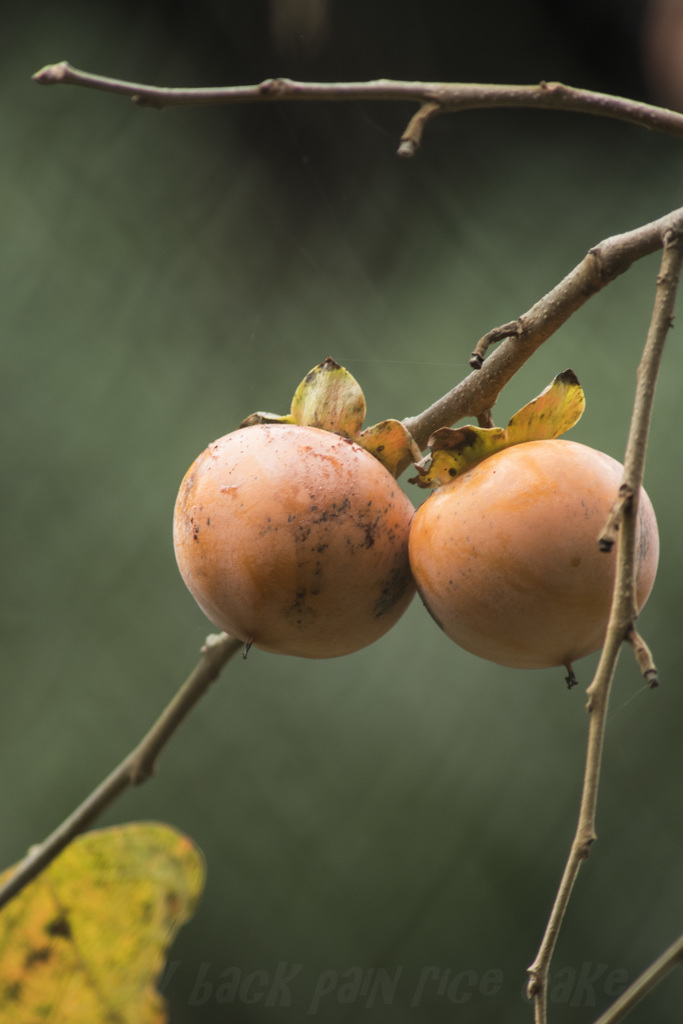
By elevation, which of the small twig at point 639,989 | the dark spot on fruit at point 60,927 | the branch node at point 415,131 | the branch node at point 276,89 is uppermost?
the branch node at point 276,89

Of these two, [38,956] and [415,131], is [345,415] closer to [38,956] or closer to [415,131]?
[415,131]

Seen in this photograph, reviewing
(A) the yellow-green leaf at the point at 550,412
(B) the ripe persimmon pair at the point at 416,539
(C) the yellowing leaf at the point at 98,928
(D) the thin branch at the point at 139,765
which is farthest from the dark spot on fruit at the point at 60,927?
(A) the yellow-green leaf at the point at 550,412

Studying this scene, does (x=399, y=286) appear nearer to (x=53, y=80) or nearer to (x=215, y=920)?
(x=53, y=80)

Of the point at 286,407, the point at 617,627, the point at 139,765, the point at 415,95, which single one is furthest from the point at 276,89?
the point at 286,407

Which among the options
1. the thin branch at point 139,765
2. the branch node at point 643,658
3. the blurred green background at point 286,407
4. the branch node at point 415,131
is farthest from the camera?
the blurred green background at point 286,407

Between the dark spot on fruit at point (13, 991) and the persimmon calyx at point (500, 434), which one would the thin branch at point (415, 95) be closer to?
the persimmon calyx at point (500, 434)

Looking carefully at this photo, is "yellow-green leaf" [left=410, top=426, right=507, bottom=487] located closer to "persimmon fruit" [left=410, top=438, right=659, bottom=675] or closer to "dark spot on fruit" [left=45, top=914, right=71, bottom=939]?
"persimmon fruit" [left=410, top=438, right=659, bottom=675]

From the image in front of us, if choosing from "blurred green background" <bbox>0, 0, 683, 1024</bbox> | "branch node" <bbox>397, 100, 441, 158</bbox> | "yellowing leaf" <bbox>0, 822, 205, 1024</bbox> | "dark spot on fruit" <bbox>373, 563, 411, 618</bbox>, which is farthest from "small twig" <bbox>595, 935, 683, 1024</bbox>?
"blurred green background" <bbox>0, 0, 683, 1024</bbox>

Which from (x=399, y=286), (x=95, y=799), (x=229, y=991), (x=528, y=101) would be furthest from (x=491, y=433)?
(x=229, y=991)
